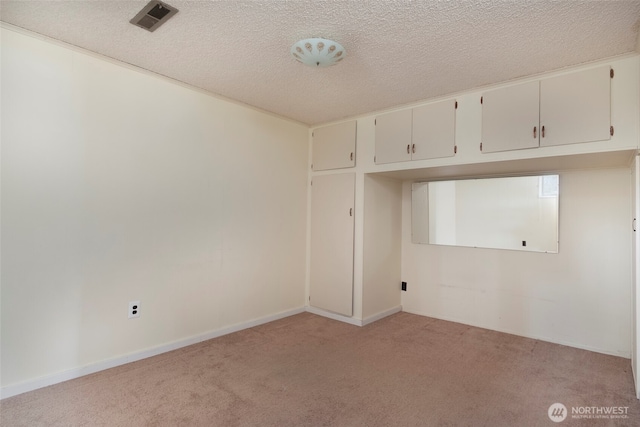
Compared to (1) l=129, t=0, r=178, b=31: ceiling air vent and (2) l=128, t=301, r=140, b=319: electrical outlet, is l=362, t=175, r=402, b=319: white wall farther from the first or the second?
(1) l=129, t=0, r=178, b=31: ceiling air vent

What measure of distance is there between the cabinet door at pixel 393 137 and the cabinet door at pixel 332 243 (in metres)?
0.45

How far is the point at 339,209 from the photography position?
3.79 metres

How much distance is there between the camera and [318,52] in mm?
2154

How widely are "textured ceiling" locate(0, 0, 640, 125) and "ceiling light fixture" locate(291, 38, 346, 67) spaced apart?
0.06m

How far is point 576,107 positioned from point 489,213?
1.32 m

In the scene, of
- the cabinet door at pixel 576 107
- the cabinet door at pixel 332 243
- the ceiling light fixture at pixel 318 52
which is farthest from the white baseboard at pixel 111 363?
the cabinet door at pixel 576 107

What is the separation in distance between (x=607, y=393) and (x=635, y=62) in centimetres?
224

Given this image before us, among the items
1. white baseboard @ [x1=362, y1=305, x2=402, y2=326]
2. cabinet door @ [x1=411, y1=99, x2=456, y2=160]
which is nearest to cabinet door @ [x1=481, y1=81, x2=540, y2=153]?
cabinet door @ [x1=411, y1=99, x2=456, y2=160]

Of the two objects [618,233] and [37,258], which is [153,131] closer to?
[37,258]

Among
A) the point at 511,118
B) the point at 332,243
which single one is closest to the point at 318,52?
the point at 511,118

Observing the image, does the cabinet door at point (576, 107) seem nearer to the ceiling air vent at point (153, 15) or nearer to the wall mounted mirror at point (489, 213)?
the wall mounted mirror at point (489, 213)

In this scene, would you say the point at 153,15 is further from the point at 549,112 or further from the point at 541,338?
the point at 541,338

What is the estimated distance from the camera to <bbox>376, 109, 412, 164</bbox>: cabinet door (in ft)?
10.9

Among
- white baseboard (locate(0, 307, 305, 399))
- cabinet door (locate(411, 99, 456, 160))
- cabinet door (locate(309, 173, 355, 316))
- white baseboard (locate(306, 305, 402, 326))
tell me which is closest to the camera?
white baseboard (locate(0, 307, 305, 399))
